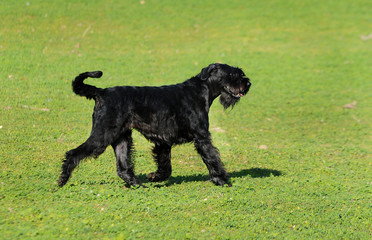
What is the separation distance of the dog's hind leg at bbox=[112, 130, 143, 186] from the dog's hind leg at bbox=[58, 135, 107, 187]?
0.63 metres

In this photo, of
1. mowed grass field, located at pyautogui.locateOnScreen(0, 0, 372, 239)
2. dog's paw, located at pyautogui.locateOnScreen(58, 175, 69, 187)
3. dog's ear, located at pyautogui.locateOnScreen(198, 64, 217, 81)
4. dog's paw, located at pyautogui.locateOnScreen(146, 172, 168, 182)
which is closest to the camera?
mowed grass field, located at pyautogui.locateOnScreen(0, 0, 372, 239)

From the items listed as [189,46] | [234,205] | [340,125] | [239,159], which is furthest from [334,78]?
[234,205]

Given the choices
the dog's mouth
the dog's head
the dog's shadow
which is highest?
the dog's head

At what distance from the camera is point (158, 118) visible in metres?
8.67

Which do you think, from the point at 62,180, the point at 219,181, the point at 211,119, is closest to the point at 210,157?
the point at 219,181

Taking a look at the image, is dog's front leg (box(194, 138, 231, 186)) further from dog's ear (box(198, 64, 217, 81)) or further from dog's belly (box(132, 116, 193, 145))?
dog's ear (box(198, 64, 217, 81))

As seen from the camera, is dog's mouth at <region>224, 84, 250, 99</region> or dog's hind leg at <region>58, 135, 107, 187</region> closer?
dog's hind leg at <region>58, 135, 107, 187</region>

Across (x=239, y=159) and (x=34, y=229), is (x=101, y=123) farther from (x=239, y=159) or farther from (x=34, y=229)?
(x=239, y=159)

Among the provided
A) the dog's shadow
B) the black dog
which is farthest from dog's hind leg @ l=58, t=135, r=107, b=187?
the dog's shadow

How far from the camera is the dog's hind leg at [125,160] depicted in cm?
876

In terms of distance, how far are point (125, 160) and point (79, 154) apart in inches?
37.8

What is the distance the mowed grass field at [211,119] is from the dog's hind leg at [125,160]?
0.71ft

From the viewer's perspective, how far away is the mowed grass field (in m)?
7.68

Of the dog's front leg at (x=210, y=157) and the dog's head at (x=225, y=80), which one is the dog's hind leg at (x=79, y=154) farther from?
the dog's head at (x=225, y=80)
